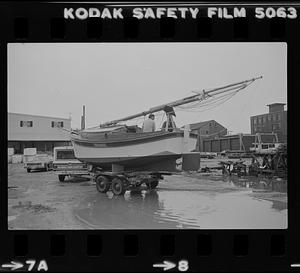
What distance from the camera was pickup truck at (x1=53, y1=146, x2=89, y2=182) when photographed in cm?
302

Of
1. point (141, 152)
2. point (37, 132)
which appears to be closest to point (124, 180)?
point (141, 152)

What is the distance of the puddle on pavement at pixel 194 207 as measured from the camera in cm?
280

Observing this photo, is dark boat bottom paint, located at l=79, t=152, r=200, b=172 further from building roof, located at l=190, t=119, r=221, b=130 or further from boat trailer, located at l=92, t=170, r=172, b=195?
building roof, located at l=190, t=119, r=221, b=130

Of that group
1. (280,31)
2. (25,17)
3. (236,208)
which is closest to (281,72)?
(280,31)

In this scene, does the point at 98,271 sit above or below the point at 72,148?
below

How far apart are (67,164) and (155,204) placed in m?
0.99

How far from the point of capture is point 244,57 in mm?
2803

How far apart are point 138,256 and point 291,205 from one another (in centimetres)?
153

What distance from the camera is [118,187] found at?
3039mm

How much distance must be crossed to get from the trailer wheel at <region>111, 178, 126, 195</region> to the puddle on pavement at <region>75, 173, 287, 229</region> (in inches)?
2.0

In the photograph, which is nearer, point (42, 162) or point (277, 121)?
point (277, 121)

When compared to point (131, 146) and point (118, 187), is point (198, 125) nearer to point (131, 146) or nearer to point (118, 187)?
point (131, 146)

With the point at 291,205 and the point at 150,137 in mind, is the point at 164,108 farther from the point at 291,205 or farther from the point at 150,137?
the point at 291,205

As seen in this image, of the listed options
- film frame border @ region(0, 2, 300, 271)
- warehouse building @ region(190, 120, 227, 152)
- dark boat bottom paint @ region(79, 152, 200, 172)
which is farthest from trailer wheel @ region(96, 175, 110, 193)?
warehouse building @ region(190, 120, 227, 152)
